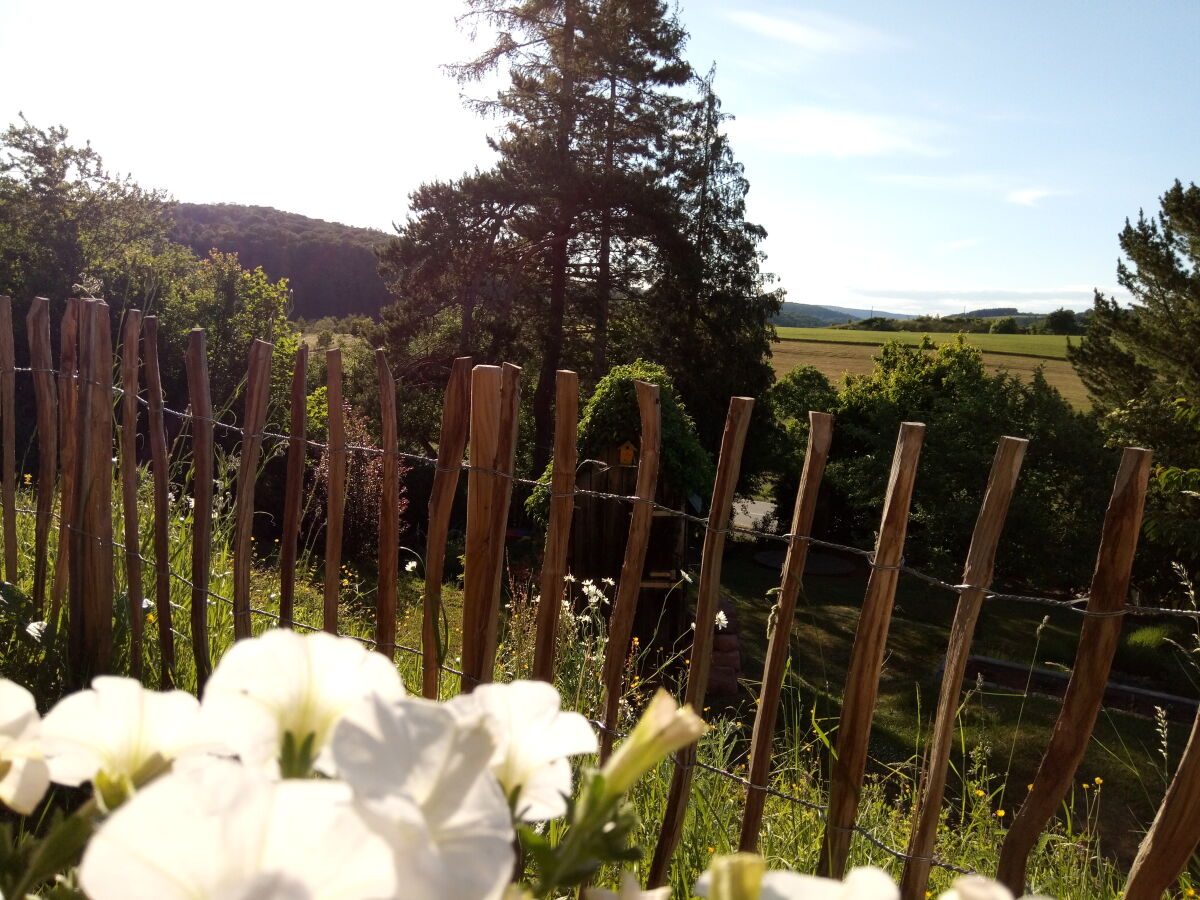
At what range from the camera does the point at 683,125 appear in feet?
55.9

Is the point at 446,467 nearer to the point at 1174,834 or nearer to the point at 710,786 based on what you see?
the point at 710,786

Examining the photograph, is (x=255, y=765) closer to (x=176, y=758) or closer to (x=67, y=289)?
(x=176, y=758)

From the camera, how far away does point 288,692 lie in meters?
0.45

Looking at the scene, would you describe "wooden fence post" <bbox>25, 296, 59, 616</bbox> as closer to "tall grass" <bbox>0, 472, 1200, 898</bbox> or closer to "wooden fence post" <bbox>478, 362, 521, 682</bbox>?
"tall grass" <bbox>0, 472, 1200, 898</bbox>

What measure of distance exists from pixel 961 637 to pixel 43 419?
3.08 meters

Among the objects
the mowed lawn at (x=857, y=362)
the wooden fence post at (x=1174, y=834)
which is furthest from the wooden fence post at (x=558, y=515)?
the mowed lawn at (x=857, y=362)

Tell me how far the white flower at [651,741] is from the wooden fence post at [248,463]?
220 cm

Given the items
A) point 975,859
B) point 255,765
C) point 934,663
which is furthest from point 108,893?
point 934,663

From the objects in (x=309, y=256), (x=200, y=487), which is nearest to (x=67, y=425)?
(x=200, y=487)

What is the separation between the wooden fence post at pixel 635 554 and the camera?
6.71ft

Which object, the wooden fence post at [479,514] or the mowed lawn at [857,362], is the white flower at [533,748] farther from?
the mowed lawn at [857,362]

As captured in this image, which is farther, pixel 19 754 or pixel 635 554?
pixel 635 554

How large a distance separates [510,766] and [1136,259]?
17904mm

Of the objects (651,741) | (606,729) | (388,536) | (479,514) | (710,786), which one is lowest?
(710,786)
